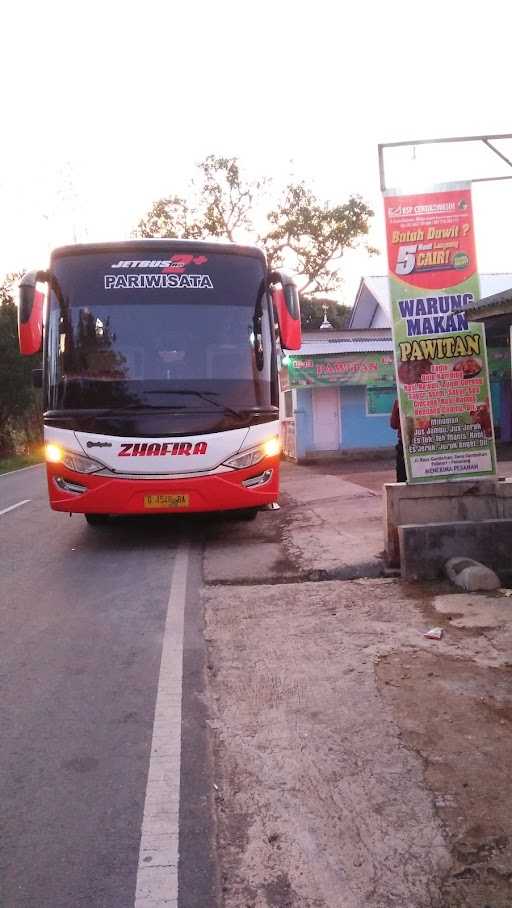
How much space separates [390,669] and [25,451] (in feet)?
126

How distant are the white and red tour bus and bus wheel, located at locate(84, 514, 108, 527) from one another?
1.60 metres

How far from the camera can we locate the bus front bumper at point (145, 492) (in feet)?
26.7

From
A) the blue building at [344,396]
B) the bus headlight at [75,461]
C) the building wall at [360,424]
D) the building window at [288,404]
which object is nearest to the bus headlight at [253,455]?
the bus headlight at [75,461]

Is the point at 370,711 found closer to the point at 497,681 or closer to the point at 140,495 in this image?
the point at 497,681

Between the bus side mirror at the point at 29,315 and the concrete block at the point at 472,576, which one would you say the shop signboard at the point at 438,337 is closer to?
the concrete block at the point at 472,576

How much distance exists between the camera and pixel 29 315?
824 cm

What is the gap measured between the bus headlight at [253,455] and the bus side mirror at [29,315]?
250cm

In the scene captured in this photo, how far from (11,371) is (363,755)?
33154mm

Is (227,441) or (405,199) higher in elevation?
(405,199)

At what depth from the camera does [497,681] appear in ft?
14.4

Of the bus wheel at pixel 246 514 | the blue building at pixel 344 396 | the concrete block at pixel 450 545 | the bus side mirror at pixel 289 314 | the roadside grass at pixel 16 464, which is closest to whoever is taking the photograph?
the concrete block at pixel 450 545

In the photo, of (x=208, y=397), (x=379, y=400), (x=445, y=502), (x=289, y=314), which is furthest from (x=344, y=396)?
(x=445, y=502)

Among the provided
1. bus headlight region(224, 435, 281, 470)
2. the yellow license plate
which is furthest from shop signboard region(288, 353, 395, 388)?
the yellow license plate

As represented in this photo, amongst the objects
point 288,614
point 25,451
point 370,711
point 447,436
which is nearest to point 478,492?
point 447,436
